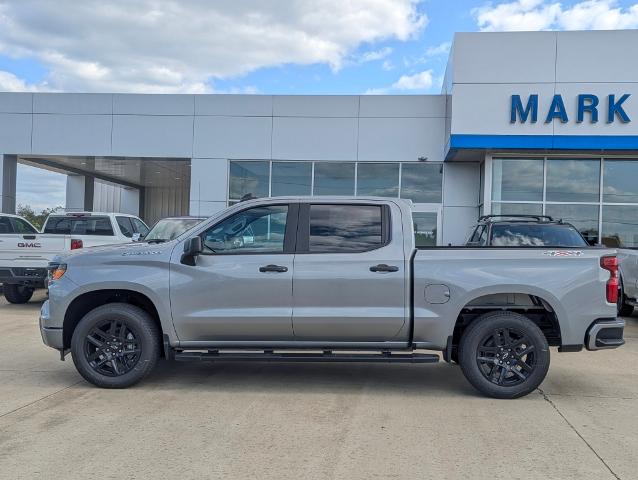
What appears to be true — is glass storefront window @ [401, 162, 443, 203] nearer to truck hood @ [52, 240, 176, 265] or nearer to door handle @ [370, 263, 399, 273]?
door handle @ [370, 263, 399, 273]

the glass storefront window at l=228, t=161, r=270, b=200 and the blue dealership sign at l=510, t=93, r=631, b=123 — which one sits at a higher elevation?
the blue dealership sign at l=510, t=93, r=631, b=123

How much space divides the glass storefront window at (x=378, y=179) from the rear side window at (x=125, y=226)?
766 cm

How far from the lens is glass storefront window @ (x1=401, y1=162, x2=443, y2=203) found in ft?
60.5

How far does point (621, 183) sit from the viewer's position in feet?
53.2

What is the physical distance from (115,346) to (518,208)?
13.1m

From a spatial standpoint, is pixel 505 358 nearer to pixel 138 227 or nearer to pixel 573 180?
pixel 138 227

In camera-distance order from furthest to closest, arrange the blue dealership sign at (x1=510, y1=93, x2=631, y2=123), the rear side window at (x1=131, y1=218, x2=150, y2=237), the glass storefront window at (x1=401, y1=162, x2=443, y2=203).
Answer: the glass storefront window at (x1=401, y1=162, x2=443, y2=203) < the blue dealership sign at (x1=510, y1=93, x2=631, y2=123) < the rear side window at (x1=131, y1=218, x2=150, y2=237)

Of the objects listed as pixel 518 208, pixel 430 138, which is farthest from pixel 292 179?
pixel 518 208

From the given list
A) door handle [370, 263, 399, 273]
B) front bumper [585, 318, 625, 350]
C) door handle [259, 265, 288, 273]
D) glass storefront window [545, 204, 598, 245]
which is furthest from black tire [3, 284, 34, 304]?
glass storefront window [545, 204, 598, 245]

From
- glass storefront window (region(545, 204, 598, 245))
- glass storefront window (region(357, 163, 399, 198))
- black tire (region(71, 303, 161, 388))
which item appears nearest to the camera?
black tire (region(71, 303, 161, 388))

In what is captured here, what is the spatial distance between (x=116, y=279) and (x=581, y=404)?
4.67 meters

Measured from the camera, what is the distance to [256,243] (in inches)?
235

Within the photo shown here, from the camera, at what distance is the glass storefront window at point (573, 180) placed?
53.4 ft

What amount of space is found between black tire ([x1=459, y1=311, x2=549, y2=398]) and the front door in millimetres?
1786
